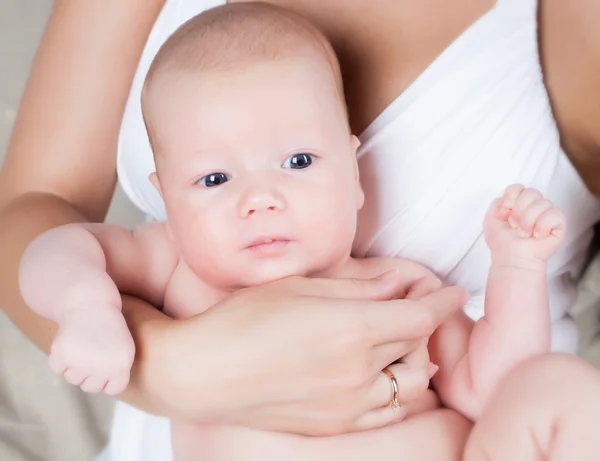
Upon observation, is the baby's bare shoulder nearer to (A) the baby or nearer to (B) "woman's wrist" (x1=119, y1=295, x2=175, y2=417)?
(A) the baby

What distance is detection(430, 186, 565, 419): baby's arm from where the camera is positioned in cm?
90

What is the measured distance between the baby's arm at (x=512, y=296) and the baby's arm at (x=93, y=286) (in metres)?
0.40

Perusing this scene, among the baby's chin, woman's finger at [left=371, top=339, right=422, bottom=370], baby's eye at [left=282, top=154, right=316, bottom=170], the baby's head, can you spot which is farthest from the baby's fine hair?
woman's finger at [left=371, top=339, right=422, bottom=370]

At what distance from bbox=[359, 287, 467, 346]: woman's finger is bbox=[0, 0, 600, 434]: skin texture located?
12 millimetres

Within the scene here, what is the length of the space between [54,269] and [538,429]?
54 cm

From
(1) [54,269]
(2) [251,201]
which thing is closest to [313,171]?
(2) [251,201]

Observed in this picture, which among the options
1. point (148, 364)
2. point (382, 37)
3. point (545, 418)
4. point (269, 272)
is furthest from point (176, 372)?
point (382, 37)

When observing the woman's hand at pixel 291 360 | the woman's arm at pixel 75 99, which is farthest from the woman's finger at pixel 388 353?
the woman's arm at pixel 75 99

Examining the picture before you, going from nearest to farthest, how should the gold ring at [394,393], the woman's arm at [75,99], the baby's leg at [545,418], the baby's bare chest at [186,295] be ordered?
the baby's leg at [545,418]
the gold ring at [394,393]
the baby's bare chest at [186,295]
the woman's arm at [75,99]

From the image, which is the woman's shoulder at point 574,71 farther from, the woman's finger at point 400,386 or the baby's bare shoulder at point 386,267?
the woman's finger at point 400,386

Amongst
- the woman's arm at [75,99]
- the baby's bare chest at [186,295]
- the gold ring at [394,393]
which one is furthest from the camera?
the woman's arm at [75,99]

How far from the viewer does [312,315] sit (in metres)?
0.83

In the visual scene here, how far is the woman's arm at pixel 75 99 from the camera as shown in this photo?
46.3 inches

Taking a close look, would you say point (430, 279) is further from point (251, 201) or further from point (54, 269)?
point (54, 269)
